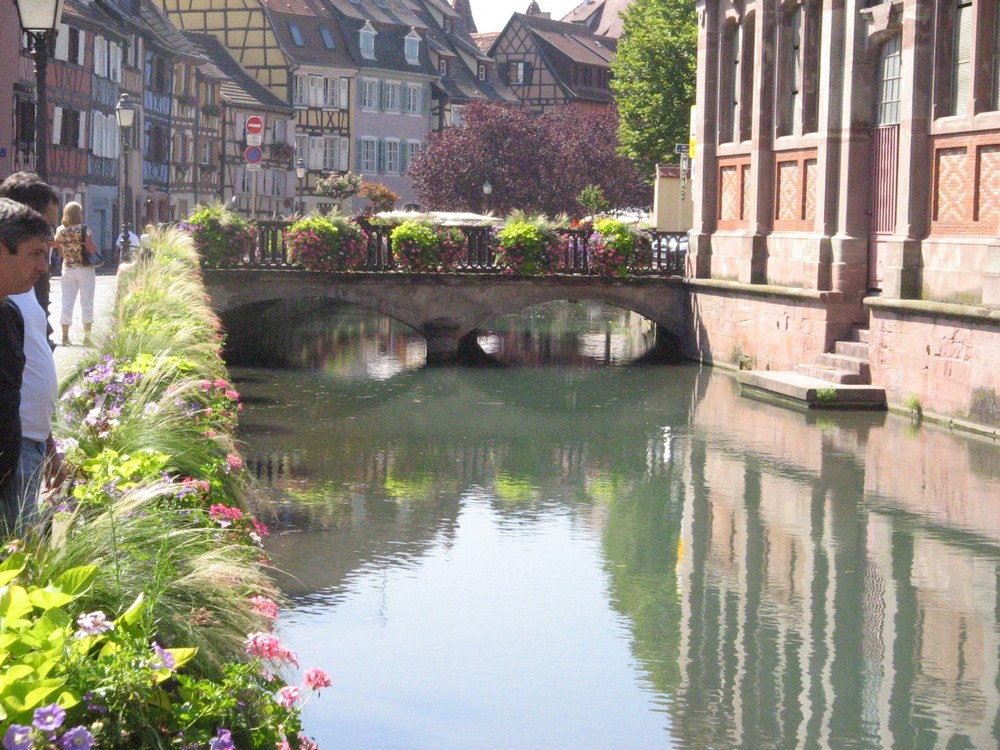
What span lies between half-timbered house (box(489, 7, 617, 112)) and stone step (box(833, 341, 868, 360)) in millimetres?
64049

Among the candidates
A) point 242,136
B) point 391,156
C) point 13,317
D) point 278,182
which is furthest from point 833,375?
point 391,156

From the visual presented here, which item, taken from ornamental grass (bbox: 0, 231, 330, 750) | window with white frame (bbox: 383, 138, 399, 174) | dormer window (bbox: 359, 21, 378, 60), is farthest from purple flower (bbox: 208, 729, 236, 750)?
window with white frame (bbox: 383, 138, 399, 174)

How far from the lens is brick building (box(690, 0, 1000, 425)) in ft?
55.1

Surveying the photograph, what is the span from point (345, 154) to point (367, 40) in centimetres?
550

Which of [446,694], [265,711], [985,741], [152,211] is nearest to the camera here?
[265,711]

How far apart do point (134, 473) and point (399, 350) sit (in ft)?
72.8

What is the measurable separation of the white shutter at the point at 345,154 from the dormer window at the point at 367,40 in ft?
13.5

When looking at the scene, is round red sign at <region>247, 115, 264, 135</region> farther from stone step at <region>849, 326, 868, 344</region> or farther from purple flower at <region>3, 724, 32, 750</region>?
purple flower at <region>3, 724, 32, 750</region>

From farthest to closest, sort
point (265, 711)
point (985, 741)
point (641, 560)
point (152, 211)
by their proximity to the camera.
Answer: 1. point (152, 211)
2. point (641, 560)
3. point (985, 741)
4. point (265, 711)

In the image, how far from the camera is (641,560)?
10.5 meters

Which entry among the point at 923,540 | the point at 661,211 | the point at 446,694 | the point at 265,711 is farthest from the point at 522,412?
the point at 661,211

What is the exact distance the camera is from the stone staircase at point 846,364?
61.8ft

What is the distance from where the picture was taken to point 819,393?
60.7ft

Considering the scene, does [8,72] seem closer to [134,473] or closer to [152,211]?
[152,211]
